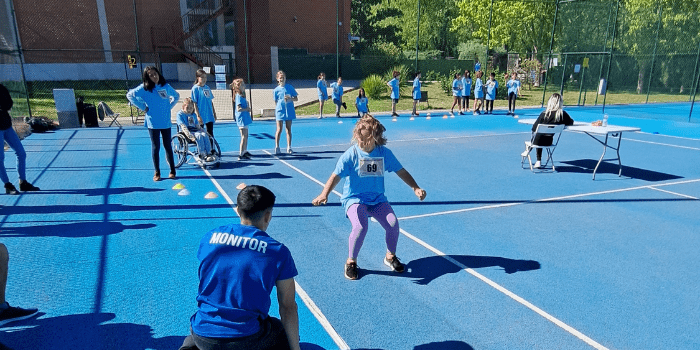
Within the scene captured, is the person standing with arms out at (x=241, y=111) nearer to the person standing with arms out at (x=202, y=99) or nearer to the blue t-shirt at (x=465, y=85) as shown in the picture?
the person standing with arms out at (x=202, y=99)

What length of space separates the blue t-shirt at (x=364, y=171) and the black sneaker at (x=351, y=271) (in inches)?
24.4

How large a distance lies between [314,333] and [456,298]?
4.64 feet

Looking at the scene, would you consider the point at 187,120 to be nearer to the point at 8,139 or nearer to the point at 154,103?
the point at 154,103

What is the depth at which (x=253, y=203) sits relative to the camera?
234 centimetres

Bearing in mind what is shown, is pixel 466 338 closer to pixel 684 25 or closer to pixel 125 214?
pixel 125 214

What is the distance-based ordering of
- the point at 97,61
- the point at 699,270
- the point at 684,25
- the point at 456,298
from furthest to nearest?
the point at 97,61
the point at 684,25
the point at 699,270
the point at 456,298

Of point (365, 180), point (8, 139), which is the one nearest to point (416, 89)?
point (8, 139)

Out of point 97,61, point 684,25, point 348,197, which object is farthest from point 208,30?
point 348,197

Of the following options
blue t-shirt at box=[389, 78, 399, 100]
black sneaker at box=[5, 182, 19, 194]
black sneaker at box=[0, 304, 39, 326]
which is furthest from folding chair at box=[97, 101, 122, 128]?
black sneaker at box=[0, 304, 39, 326]

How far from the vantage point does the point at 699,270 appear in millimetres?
4758

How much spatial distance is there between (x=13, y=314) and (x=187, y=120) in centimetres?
612

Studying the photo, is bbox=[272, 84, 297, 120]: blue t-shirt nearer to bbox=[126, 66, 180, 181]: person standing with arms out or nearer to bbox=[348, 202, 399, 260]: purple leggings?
bbox=[126, 66, 180, 181]: person standing with arms out

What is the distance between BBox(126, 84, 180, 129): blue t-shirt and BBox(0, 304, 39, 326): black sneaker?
4.39 meters

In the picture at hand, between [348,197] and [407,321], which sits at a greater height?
[348,197]
